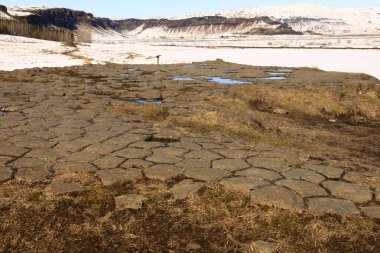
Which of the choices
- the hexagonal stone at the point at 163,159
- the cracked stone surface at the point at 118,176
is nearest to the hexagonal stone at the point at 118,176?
the cracked stone surface at the point at 118,176

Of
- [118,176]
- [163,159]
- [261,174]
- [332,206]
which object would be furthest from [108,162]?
[332,206]

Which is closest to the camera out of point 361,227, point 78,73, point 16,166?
point 361,227

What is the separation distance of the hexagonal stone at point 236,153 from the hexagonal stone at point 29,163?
1774mm

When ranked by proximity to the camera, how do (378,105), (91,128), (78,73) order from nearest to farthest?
1. (91,128)
2. (378,105)
3. (78,73)

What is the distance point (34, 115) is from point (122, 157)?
102 inches

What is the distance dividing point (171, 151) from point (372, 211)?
6.82 ft

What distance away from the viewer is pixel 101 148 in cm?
430

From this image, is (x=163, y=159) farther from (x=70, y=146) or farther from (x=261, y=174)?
(x=70, y=146)

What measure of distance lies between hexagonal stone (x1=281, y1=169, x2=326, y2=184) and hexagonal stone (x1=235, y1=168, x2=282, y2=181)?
3.9 inches

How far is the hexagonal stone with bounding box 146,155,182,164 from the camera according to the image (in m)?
3.91

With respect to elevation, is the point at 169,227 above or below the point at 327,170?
below

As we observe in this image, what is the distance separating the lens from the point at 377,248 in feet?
8.11

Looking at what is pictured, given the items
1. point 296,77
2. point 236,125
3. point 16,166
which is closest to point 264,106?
point 236,125

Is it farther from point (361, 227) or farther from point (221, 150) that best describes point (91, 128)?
point (361, 227)
